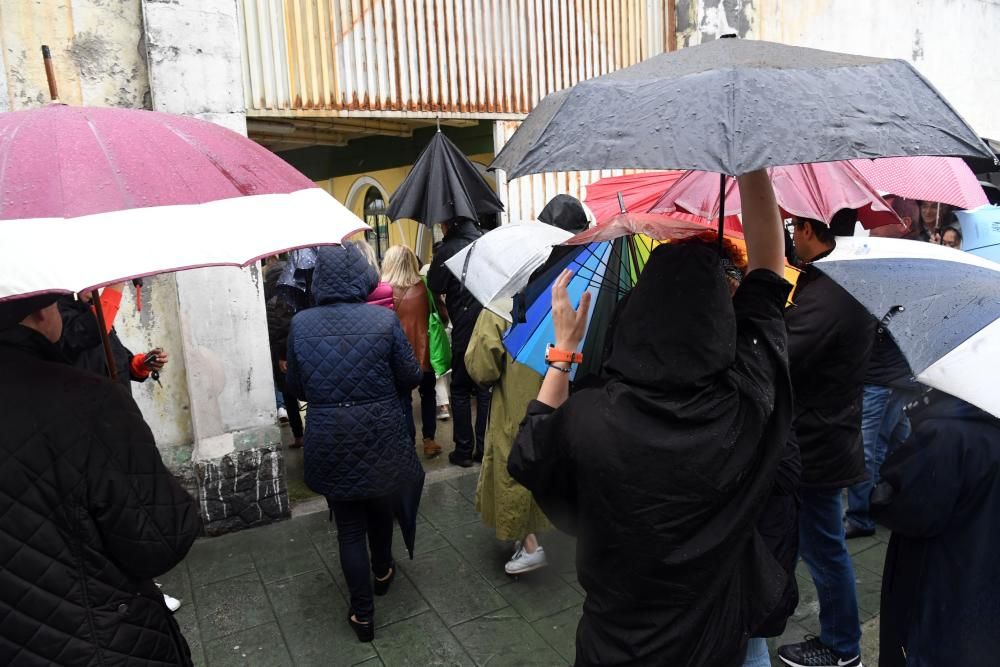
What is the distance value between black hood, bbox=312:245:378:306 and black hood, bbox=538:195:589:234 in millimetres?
1011

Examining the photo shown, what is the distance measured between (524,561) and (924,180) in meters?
2.82

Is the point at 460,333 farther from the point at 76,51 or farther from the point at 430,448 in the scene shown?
the point at 76,51

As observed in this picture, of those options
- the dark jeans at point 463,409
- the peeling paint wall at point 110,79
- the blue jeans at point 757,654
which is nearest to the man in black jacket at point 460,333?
the dark jeans at point 463,409

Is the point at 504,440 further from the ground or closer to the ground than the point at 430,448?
further from the ground

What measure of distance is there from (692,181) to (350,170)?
7.98 metres

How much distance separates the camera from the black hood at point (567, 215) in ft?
12.3

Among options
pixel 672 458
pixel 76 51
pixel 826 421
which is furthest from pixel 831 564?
pixel 76 51

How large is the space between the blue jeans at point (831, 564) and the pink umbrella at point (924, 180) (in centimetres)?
130

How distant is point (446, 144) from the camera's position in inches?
227

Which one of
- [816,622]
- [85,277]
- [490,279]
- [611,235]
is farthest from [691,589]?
[816,622]

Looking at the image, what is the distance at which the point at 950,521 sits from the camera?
197 centimetres

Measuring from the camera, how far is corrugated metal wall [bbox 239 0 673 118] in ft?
17.2

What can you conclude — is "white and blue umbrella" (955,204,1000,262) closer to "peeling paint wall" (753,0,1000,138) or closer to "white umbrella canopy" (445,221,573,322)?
"white umbrella canopy" (445,221,573,322)

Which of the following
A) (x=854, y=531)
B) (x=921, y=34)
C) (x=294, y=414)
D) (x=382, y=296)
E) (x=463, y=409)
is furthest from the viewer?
(x=921, y=34)
